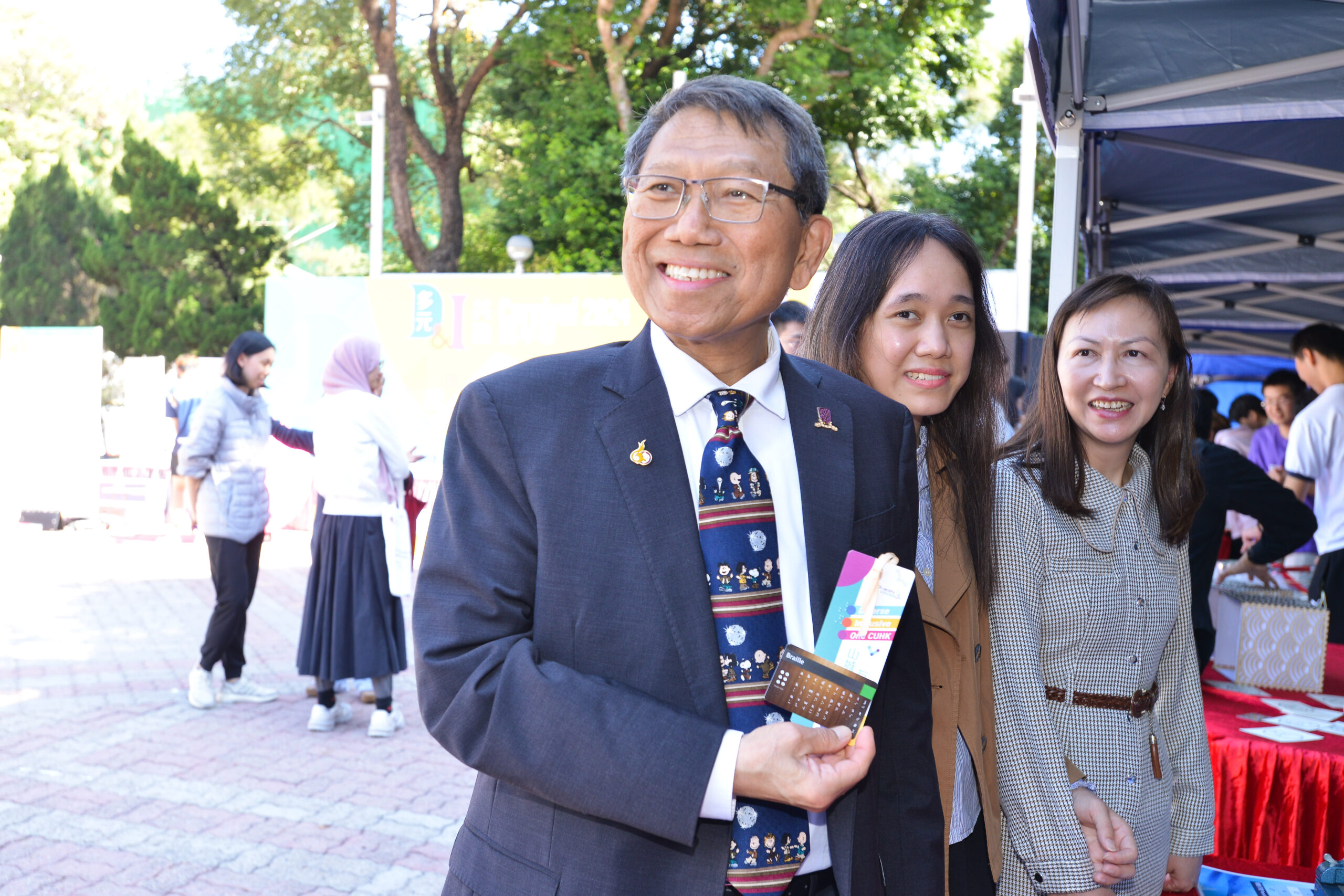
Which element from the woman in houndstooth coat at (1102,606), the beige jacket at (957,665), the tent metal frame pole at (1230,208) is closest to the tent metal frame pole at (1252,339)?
the tent metal frame pole at (1230,208)

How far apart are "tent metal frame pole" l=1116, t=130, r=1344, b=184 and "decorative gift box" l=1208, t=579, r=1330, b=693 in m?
1.86

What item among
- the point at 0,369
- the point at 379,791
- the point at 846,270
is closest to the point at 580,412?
the point at 846,270

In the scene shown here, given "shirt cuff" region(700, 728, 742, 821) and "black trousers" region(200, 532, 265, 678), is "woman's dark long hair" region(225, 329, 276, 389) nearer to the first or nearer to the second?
"black trousers" region(200, 532, 265, 678)

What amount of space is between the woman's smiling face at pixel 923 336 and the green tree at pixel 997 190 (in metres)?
18.2

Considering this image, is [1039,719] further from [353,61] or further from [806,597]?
[353,61]

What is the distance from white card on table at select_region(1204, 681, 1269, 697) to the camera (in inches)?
144

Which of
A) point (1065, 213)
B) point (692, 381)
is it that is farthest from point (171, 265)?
point (692, 381)

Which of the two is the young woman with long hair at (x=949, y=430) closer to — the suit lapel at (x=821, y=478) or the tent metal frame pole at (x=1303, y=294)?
the suit lapel at (x=821, y=478)

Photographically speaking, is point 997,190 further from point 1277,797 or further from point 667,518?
point 667,518

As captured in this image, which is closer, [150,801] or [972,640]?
[972,640]

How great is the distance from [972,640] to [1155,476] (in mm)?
807

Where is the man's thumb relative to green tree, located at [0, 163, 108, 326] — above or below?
below

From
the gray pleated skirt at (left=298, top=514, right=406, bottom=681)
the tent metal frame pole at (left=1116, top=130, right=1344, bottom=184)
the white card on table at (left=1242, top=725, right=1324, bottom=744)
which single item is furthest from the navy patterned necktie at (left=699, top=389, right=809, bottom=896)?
the gray pleated skirt at (left=298, top=514, right=406, bottom=681)

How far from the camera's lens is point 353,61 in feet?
77.2
